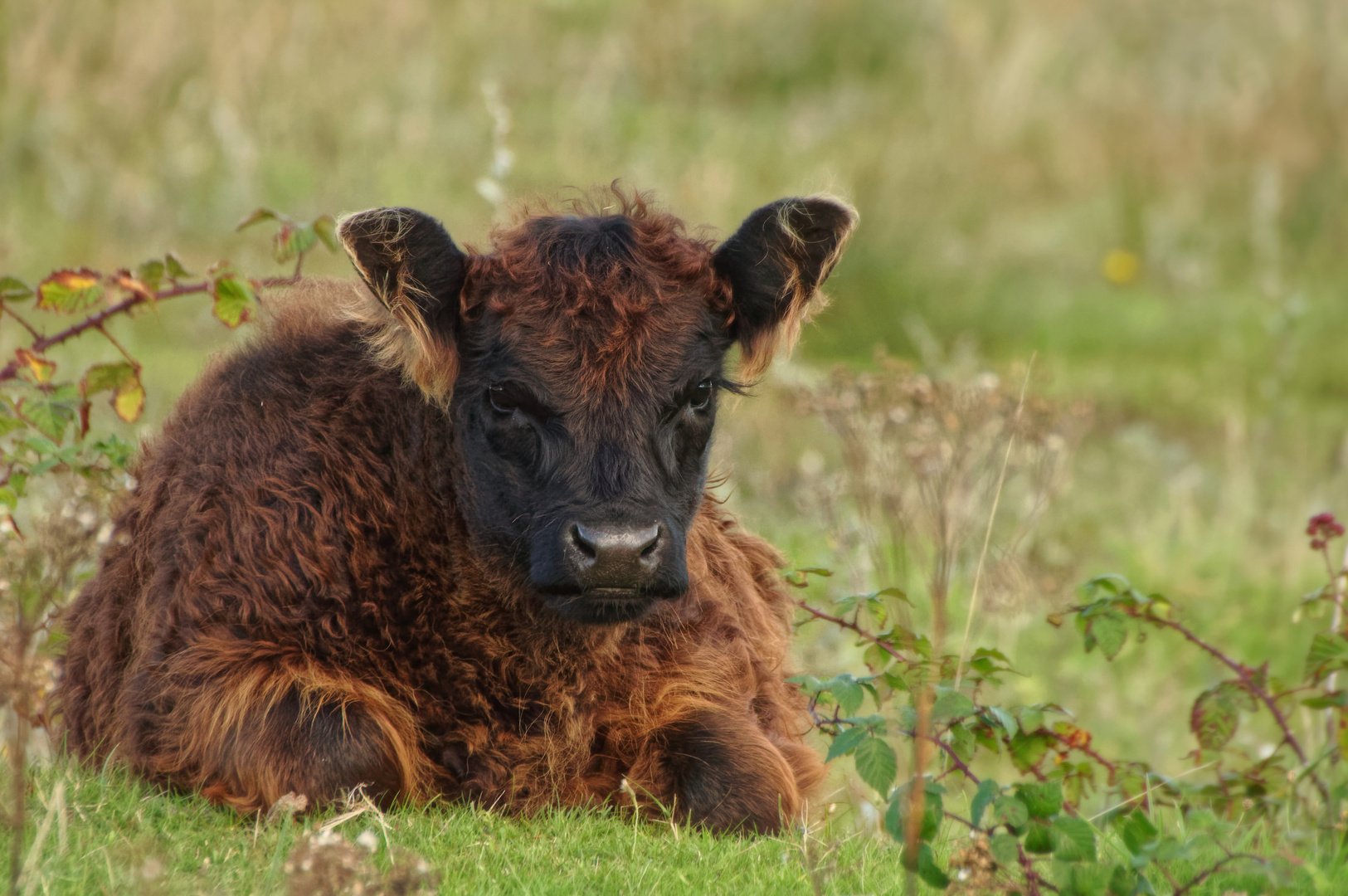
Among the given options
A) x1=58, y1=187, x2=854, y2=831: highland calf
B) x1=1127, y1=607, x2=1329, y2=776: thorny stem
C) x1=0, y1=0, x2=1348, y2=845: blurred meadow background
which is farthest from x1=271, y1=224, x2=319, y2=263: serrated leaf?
x1=0, y1=0, x2=1348, y2=845: blurred meadow background

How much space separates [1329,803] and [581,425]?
2630 mm

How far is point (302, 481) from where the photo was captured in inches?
172

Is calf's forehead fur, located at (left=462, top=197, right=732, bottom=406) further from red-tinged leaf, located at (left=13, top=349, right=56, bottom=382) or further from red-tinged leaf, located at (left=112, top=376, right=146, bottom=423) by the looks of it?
red-tinged leaf, located at (left=13, top=349, right=56, bottom=382)

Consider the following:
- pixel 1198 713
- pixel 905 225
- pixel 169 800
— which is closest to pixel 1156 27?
pixel 905 225

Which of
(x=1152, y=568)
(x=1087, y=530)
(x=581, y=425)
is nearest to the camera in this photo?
(x=581, y=425)

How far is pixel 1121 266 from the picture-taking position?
55.3ft

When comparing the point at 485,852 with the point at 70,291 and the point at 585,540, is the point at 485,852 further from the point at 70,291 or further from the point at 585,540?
the point at 70,291

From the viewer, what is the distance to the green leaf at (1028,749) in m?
4.09

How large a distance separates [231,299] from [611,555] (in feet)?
5.87

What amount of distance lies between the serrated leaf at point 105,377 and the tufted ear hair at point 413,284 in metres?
1.11

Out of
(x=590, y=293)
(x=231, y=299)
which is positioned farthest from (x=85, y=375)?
(x=590, y=293)

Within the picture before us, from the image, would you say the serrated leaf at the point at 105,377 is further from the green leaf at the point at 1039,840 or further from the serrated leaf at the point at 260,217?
the green leaf at the point at 1039,840

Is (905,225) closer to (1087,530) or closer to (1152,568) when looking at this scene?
(1087,530)

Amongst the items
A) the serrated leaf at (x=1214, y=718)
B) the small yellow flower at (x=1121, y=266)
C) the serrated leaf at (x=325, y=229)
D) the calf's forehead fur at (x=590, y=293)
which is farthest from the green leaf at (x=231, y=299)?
the small yellow flower at (x=1121, y=266)
